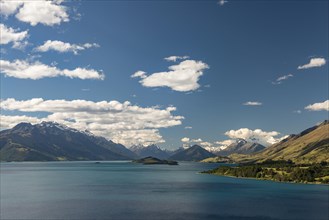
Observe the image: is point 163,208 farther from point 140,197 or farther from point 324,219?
point 324,219

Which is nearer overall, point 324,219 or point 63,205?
point 324,219

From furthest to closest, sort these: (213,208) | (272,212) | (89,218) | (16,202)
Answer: (16,202) → (213,208) → (272,212) → (89,218)

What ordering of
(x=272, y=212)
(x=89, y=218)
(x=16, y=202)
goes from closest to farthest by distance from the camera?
(x=89, y=218), (x=272, y=212), (x=16, y=202)

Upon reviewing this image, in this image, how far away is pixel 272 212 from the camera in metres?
150

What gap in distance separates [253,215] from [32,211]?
295 ft

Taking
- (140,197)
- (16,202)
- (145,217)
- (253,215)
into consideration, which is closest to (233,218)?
(253,215)

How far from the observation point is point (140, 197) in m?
199

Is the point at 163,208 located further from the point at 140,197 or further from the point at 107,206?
the point at 140,197

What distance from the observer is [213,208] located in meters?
162

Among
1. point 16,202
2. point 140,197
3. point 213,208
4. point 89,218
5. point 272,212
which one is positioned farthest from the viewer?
point 140,197

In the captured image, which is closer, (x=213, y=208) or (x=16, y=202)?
(x=213, y=208)

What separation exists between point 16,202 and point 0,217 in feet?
138

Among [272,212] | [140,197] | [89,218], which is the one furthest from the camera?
[140,197]

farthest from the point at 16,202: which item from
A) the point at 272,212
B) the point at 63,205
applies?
the point at 272,212
